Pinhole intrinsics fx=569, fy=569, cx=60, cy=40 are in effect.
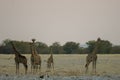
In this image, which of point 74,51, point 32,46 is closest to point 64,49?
point 74,51

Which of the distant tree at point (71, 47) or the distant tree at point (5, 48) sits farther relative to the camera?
the distant tree at point (71, 47)

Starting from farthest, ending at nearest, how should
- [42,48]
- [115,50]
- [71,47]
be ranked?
[71,47] → [115,50] → [42,48]

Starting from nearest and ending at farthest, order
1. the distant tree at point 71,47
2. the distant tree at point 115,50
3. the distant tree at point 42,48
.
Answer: the distant tree at point 42,48
the distant tree at point 115,50
the distant tree at point 71,47

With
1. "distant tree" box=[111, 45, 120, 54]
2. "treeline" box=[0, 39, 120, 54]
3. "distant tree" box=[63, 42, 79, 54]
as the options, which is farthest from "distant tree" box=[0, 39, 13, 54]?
"distant tree" box=[111, 45, 120, 54]

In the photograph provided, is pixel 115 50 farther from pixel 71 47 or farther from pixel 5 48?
pixel 5 48

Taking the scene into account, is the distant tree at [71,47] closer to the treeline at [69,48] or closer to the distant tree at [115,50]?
the treeline at [69,48]

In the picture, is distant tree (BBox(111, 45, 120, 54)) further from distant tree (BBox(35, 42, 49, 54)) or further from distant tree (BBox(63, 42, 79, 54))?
distant tree (BBox(35, 42, 49, 54))

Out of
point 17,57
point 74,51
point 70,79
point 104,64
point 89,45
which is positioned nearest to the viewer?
point 70,79

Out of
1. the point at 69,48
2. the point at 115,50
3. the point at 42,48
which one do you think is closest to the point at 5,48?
the point at 42,48

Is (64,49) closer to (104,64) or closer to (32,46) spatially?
(104,64)

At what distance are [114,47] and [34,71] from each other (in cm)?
2446

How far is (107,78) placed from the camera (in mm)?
20922

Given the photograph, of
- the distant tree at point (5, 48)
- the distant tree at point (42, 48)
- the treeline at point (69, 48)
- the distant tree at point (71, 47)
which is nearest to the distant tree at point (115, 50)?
the treeline at point (69, 48)

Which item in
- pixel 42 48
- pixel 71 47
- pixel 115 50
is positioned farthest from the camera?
pixel 71 47
